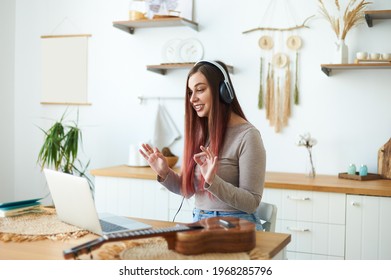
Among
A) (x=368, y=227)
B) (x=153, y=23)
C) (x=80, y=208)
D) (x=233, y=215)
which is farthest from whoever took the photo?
(x=153, y=23)

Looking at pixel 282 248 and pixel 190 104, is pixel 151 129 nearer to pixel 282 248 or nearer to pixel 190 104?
pixel 190 104

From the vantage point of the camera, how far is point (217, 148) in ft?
7.61

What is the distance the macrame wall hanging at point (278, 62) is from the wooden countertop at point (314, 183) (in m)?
0.48

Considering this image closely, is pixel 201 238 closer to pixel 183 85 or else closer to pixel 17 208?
pixel 17 208

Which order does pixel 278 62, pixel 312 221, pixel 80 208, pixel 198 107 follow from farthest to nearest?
1. pixel 278 62
2. pixel 312 221
3. pixel 198 107
4. pixel 80 208

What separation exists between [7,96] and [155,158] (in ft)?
9.94

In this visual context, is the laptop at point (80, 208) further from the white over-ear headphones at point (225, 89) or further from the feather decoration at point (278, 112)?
the feather decoration at point (278, 112)

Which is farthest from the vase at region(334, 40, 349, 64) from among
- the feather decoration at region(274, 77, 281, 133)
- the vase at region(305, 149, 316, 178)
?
the vase at region(305, 149, 316, 178)

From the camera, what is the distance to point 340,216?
127 inches

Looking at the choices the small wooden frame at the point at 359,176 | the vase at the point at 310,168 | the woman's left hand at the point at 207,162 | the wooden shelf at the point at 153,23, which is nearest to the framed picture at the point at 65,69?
the wooden shelf at the point at 153,23

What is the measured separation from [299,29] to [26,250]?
273 centimetres

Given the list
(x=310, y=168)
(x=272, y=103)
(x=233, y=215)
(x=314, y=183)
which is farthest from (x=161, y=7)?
(x=233, y=215)

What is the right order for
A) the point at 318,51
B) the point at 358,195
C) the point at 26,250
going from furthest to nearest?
the point at 318,51, the point at 358,195, the point at 26,250
